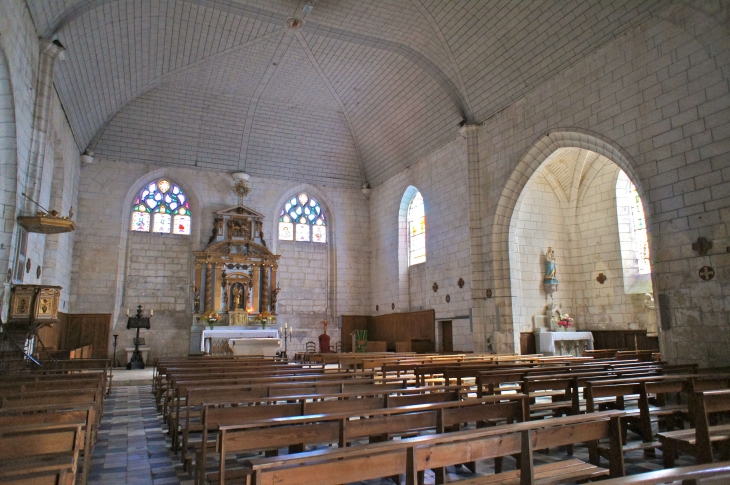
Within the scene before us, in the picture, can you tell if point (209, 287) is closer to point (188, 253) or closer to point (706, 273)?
point (188, 253)

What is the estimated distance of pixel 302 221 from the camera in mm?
19172

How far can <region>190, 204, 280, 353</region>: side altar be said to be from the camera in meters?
16.7

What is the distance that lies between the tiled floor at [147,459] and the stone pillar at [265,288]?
11.0m

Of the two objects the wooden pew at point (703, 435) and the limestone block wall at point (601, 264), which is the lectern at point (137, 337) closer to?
the limestone block wall at point (601, 264)

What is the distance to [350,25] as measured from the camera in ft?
42.8

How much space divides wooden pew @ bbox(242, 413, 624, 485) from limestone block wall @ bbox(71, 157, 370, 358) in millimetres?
15432

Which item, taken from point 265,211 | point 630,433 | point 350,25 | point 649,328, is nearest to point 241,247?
point 265,211

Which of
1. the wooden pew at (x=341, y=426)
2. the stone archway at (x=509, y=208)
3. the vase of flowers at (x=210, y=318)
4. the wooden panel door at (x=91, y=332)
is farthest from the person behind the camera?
the vase of flowers at (x=210, y=318)

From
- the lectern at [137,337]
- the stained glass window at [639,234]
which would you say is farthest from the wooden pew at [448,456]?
the lectern at [137,337]

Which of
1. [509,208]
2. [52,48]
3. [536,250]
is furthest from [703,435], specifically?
[52,48]

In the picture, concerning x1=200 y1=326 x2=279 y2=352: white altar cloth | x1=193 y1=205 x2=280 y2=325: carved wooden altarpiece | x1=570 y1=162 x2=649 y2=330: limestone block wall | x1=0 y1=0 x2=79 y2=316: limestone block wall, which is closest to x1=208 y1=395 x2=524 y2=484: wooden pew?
x1=0 y1=0 x2=79 y2=316: limestone block wall

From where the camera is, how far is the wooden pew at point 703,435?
10.2 feet

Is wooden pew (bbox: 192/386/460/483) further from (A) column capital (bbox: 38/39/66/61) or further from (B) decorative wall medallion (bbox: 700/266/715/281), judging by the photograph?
(A) column capital (bbox: 38/39/66/61)

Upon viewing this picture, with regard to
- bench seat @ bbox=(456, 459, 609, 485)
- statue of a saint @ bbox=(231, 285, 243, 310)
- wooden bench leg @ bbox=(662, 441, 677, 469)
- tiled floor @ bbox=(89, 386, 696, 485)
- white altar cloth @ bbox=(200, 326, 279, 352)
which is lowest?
tiled floor @ bbox=(89, 386, 696, 485)
